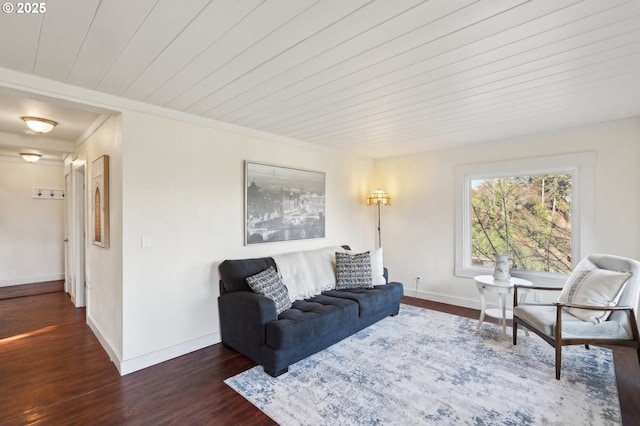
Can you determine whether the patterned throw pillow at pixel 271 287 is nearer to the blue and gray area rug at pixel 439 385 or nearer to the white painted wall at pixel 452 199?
the blue and gray area rug at pixel 439 385

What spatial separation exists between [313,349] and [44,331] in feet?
10.6

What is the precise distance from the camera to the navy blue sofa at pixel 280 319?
259cm

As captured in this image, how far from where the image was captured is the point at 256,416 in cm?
207

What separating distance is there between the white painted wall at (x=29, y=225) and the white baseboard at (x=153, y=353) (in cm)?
394

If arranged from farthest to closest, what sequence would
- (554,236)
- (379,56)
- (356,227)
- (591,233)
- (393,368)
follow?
(356,227) < (554,236) < (591,233) < (393,368) < (379,56)

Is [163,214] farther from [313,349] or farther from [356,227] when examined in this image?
[356,227]

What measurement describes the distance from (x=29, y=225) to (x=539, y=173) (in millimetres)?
8728

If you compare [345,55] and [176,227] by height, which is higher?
[345,55]

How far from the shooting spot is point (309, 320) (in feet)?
9.05

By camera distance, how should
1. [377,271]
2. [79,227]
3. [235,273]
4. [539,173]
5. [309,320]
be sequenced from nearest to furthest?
[309,320], [235,273], [539,173], [377,271], [79,227]

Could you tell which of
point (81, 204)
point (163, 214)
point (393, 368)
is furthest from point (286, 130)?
point (81, 204)

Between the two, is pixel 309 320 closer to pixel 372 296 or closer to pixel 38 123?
pixel 372 296

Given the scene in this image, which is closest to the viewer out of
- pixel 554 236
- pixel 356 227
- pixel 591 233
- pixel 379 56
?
pixel 379 56

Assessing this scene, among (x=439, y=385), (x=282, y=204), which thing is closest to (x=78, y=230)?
(x=282, y=204)
